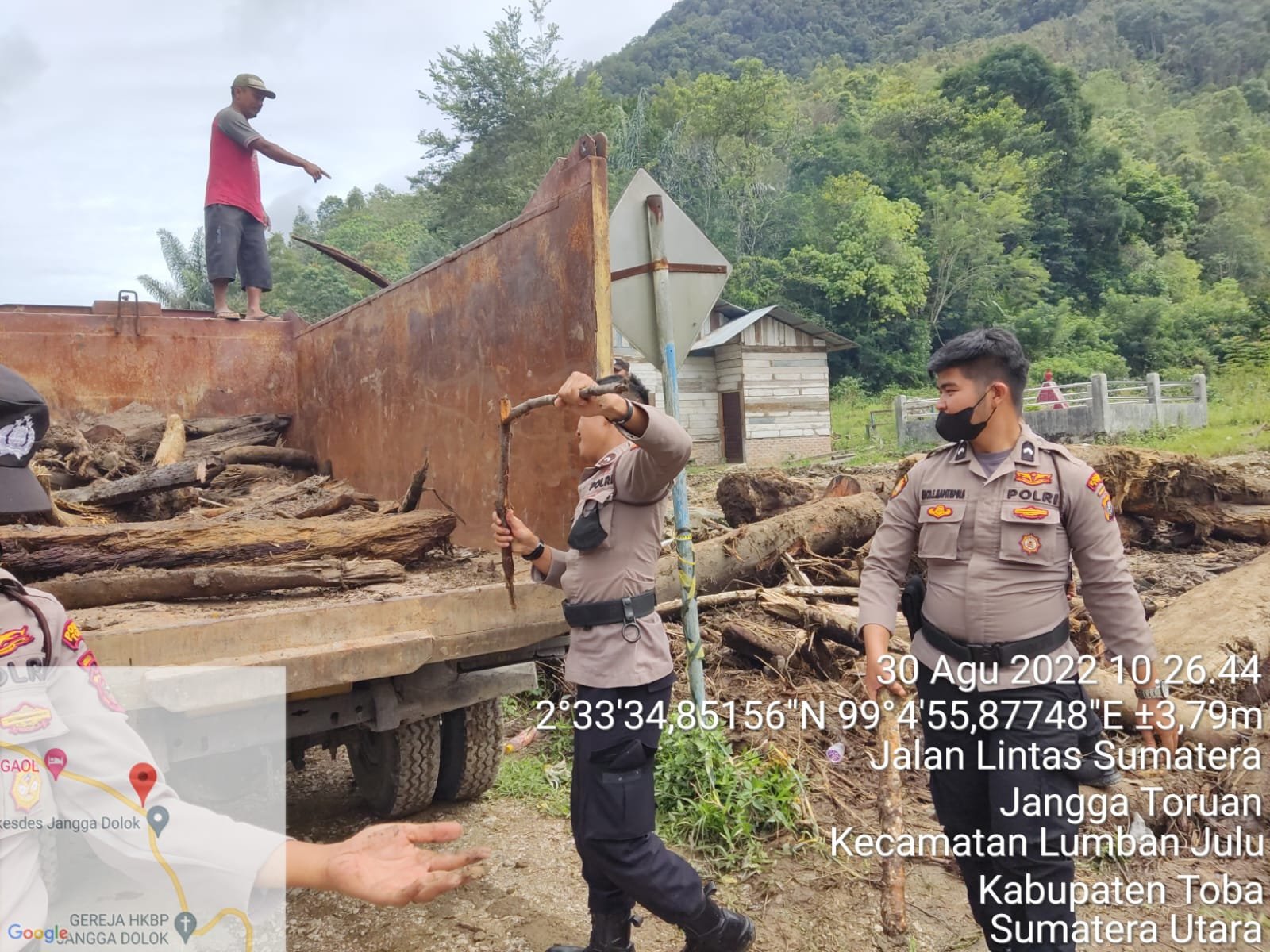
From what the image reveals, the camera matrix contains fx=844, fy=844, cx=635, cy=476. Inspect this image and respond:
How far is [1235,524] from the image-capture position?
7148mm

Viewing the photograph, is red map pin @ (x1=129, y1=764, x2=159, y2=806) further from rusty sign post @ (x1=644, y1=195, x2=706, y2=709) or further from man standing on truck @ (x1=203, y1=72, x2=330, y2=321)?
man standing on truck @ (x1=203, y1=72, x2=330, y2=321)

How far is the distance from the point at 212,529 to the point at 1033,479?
8.18 ft

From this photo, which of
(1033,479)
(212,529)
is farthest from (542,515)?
(1033,479)

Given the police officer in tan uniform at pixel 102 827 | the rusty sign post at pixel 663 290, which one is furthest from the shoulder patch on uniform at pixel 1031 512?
the police officer in tan uniform at pixel 102 827

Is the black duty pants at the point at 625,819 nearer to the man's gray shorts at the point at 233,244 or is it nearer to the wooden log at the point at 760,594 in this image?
the wooden log at the point at 760,594

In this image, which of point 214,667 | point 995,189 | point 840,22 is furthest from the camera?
point 840,22

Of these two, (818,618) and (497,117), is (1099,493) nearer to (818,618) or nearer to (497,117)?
(818,618)

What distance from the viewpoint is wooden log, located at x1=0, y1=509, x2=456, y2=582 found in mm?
2428

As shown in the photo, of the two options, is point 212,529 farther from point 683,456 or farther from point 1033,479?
point 1033,479

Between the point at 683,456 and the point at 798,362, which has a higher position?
the point at 798,362

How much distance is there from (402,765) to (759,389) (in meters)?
21.8

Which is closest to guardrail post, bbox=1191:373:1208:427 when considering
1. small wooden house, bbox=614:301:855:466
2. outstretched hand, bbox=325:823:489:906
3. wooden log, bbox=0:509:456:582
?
small wooden house, bbox=614:301:855:466

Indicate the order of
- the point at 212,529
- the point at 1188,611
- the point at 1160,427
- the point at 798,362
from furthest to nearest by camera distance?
the point at 798,362
the point at 1160,427
the point at 1188,611
the point at 212,529

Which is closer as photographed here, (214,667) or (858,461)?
(214,667)
